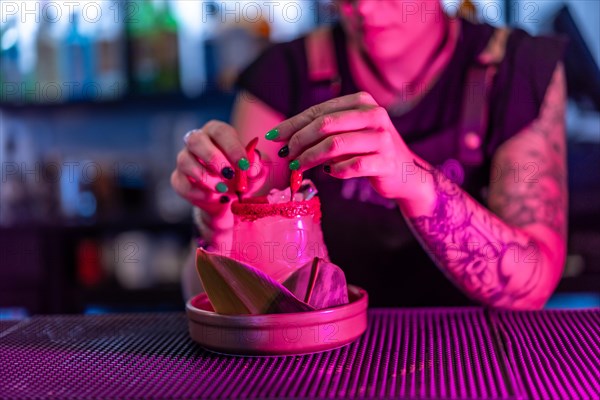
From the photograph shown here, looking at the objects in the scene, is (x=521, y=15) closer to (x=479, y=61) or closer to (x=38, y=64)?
(x=479, y=61)

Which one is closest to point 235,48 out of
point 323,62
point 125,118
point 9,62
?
point 125,118

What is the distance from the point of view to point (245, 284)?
768mm

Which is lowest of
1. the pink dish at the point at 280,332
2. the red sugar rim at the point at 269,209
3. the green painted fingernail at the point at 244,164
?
the pink dish at the point at 280,332

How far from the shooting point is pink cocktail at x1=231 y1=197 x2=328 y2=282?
0.81 m

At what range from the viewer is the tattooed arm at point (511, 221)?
3.32ft

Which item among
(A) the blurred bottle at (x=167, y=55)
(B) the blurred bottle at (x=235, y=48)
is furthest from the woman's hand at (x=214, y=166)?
(A) the blurred bottle at (x=167, y=55)

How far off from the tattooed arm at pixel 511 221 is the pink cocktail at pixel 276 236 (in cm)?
22

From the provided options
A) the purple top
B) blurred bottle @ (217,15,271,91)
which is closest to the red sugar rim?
the purple top

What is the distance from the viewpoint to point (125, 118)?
296 centimetres

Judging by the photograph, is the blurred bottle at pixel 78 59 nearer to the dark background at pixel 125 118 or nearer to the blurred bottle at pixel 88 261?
the dark background at pixel 125 118

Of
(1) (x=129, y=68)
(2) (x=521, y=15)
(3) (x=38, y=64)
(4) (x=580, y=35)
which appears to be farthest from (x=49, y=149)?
(4) (x=580, y=35)

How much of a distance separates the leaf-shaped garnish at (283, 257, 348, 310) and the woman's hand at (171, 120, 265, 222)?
0.62 feet

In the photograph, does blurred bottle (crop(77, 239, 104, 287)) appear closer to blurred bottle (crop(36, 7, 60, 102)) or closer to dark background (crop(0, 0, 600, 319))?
dark background (crop(0, 0, 600, 319))

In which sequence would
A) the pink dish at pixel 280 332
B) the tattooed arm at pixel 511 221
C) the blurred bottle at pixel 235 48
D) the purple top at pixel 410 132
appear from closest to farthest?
the pink dish at pixel 280 332
the tattooed arm at pixel 511 221
the purple top at pixel 410 132
the blurred bottle at pixel 235 48
